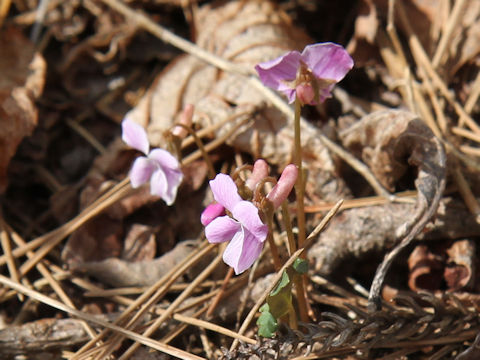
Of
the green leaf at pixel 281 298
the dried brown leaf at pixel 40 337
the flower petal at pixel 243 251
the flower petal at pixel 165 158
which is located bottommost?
the dried brown leaf at pixel 40 337

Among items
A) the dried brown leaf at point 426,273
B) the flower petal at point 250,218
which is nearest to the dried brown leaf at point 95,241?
the flower petal at point 250,218

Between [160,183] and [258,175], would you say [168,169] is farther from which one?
[258,175]

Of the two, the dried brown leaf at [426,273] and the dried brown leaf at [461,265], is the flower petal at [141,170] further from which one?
the dried brown leaf at [461,265]

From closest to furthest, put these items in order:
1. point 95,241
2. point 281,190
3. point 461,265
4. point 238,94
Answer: point 281,190 → point 461,265 → point 95,241 → point 238,94

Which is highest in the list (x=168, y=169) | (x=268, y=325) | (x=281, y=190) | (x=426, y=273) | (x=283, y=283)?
(x=281, y=190)

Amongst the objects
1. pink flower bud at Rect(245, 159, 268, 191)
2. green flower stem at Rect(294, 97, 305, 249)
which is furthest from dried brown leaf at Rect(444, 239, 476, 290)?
pink flower bud at Rect(245, 159, 268, 191)

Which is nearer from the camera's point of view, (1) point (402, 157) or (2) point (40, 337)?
(2) point (40, 337)

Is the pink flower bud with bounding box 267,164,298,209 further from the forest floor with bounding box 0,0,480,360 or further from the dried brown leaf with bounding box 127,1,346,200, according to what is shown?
the dried brown leaf with bounding box 127,1,346,200

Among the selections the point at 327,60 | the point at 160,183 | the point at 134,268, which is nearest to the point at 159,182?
the point at 160,183
